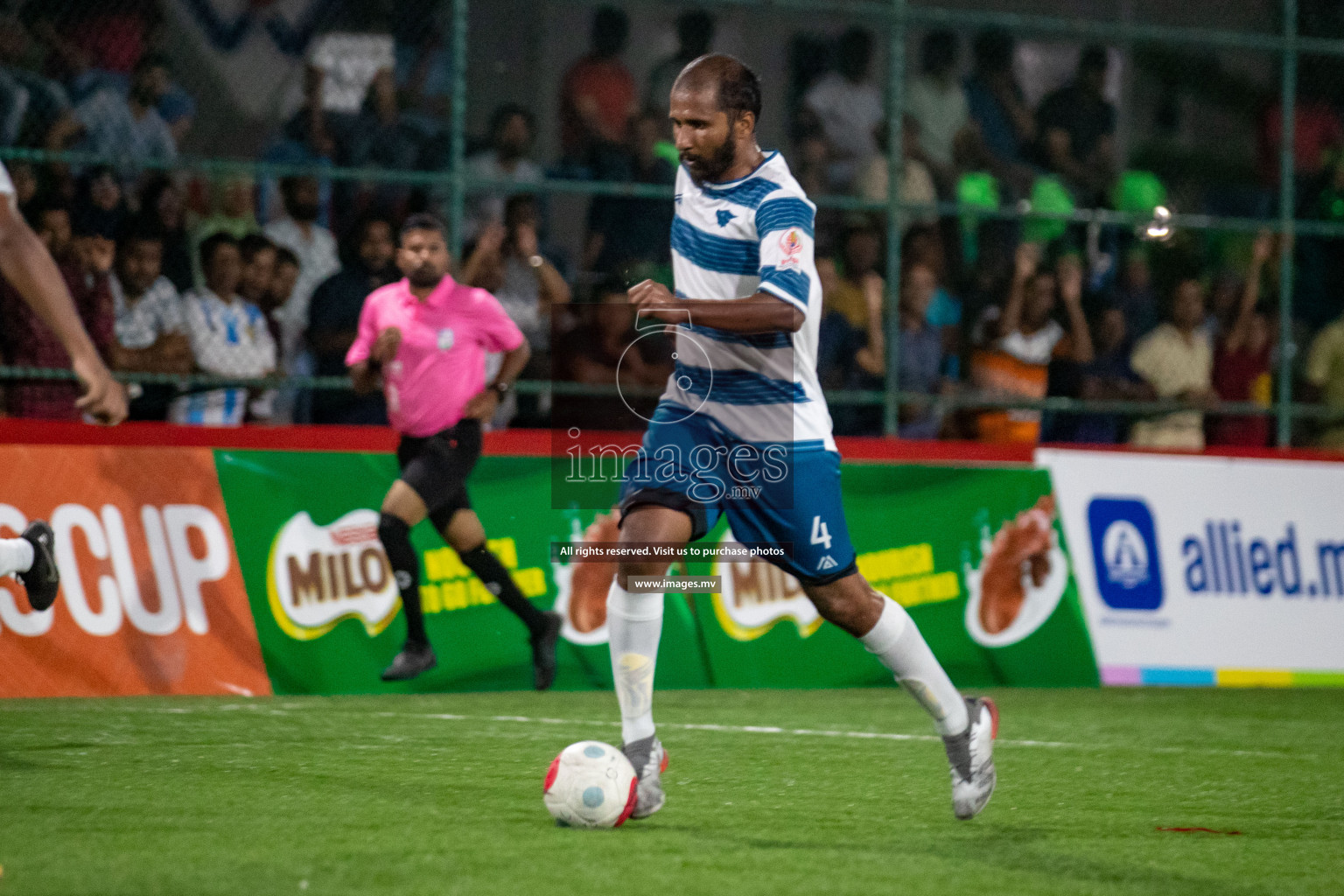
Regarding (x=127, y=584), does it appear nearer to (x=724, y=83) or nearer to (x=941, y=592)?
(x=941, y=592)

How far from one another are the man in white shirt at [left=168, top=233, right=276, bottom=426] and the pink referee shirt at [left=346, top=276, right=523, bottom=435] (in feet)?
2.85

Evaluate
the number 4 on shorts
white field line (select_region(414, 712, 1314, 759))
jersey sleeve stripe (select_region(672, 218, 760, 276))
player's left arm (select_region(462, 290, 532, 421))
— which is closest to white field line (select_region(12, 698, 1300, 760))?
white field line (select_region(414, 712, 1314, 759))

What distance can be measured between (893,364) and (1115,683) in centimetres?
244

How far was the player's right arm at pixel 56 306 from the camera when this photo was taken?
429 cm

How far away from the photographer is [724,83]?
5258 mm

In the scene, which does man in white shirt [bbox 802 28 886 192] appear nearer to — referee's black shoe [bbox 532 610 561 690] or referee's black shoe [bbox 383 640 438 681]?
referee's black shoe [bbox 532 610 561 690]

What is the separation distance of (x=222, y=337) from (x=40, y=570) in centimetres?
368

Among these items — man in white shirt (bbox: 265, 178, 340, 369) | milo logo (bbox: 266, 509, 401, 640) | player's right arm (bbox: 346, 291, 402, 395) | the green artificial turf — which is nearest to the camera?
the green artificial turf

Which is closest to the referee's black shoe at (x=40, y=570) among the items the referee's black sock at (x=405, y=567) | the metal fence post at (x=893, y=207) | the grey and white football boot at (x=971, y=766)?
the referee's black sock at (x=405, y=567)

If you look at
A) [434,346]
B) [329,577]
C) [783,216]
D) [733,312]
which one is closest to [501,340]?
[434,346]

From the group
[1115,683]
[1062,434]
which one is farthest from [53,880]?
[1062,434]

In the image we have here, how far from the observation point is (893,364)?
11.7m

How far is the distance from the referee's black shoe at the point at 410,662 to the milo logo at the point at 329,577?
36 cm

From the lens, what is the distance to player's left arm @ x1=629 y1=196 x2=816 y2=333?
16.2ft
